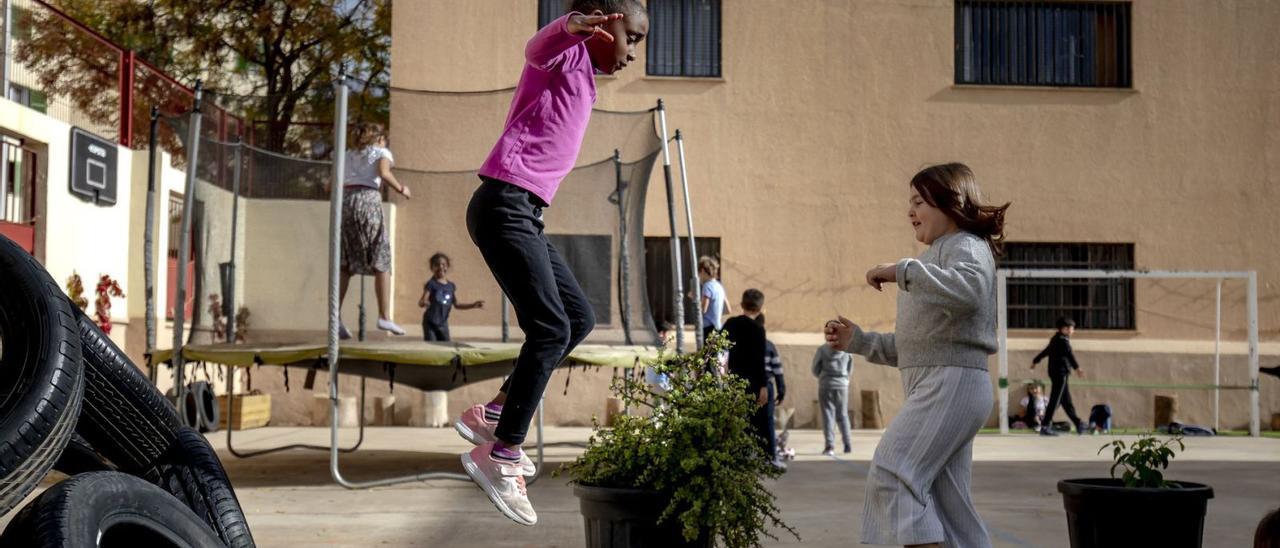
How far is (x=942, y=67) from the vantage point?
17969 millimetres

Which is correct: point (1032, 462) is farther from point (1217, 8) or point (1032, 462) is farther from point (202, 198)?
point (1217, 8)

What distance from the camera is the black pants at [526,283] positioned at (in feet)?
13.0

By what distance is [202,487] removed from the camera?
4.73m

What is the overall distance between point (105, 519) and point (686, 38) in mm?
15045

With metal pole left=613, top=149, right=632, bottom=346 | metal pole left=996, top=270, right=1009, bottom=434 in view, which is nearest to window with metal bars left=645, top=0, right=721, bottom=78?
metal pole left=996, top=270, right=1009, bottom=434

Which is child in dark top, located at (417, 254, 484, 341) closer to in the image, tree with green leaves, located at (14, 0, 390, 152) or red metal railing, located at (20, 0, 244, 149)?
red metal railing, located at (20, 0, 244, 149)

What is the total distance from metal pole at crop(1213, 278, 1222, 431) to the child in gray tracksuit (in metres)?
6.77

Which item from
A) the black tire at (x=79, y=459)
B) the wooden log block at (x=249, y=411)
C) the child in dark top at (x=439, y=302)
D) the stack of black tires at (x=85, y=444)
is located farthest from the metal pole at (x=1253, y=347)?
the black tire at (x=79, y=459)

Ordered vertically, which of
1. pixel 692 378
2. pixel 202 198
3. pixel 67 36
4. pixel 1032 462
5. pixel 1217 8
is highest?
pixel 1217 8

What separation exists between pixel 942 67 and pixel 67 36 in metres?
10.6

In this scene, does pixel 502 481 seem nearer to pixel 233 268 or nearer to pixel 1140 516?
pixel 1140 516

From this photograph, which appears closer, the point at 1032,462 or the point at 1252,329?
the point at 1032,462

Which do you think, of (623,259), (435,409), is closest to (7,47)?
(435,409)

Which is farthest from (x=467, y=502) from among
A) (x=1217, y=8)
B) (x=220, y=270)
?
(x=1217, y=8)
